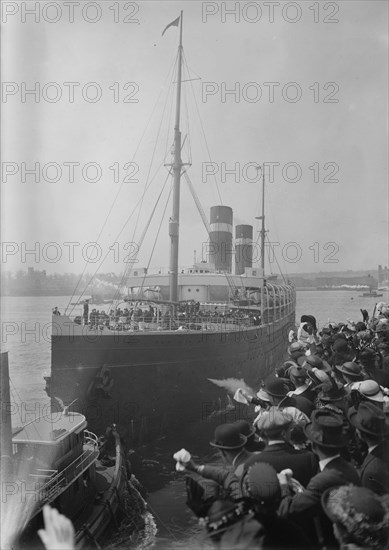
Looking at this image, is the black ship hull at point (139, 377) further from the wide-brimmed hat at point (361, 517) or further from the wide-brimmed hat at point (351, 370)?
the wide-brimmed hat at point (361, 517)

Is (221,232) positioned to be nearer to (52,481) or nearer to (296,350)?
(296,350)

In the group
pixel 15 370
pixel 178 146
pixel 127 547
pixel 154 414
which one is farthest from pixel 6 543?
pixel 15 370

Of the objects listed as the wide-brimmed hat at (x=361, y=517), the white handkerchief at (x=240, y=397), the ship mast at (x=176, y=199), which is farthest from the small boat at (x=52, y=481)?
the ship mast at (x=176, y=199)

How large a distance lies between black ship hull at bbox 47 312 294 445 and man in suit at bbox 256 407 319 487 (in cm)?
1071

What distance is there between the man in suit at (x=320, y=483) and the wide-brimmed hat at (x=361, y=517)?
1.10 ft

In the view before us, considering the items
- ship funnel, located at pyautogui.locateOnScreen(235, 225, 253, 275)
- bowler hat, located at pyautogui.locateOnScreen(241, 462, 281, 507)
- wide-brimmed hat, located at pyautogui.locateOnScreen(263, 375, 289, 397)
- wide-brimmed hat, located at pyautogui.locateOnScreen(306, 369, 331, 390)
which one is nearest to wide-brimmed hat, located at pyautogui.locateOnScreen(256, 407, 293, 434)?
bowler hat, located at pyautogui.locateOnScreen(241, 462, 281, 507)

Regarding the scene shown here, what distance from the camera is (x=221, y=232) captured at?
27.5 meters

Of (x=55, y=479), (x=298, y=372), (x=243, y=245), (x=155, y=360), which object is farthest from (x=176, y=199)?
(x=298, y=372)

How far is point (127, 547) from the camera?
859 centimetres

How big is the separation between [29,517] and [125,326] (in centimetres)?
920

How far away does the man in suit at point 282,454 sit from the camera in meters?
3.35

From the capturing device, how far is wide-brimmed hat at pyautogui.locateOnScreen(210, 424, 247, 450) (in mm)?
3543

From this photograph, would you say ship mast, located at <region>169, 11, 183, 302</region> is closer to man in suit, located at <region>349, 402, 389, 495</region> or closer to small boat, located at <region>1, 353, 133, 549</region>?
small boat, located at <region>1, 353, 133, 549</region>

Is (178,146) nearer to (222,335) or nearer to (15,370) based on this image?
(222,335)
